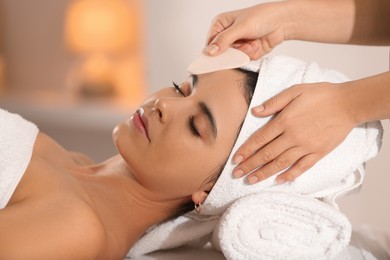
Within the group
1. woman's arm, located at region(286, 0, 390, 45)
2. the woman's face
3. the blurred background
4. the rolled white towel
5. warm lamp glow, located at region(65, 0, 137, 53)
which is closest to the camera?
the woman's face

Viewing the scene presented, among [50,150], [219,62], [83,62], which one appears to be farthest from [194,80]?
[83,62]

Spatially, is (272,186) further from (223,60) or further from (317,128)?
(223,60)

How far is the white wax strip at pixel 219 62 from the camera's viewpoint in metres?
1.50

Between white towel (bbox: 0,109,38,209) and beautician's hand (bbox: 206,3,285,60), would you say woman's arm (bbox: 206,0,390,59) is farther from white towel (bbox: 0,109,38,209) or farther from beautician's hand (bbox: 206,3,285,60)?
white towel (bbox: 0,109,38,209)

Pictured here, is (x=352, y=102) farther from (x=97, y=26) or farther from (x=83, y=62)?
(x=83, y=62)

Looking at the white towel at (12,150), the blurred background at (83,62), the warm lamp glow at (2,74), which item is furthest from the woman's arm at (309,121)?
the warm lamp glow at (2,74)

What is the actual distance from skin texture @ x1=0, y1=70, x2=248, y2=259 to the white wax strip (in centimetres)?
2

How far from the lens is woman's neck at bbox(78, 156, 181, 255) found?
149cm

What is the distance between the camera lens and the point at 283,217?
1.40 metres

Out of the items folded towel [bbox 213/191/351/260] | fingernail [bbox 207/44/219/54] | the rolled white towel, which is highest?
fingernail [bbox 207/44/219/54]

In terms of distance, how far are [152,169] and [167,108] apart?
15cm

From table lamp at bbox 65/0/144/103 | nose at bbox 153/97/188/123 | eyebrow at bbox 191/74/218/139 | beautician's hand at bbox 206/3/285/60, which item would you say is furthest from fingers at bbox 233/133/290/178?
table lamp at bbox 65/0/144/103

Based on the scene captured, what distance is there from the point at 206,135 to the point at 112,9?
2678 mm

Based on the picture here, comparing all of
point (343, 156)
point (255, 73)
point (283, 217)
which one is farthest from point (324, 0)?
point (283, 217)
